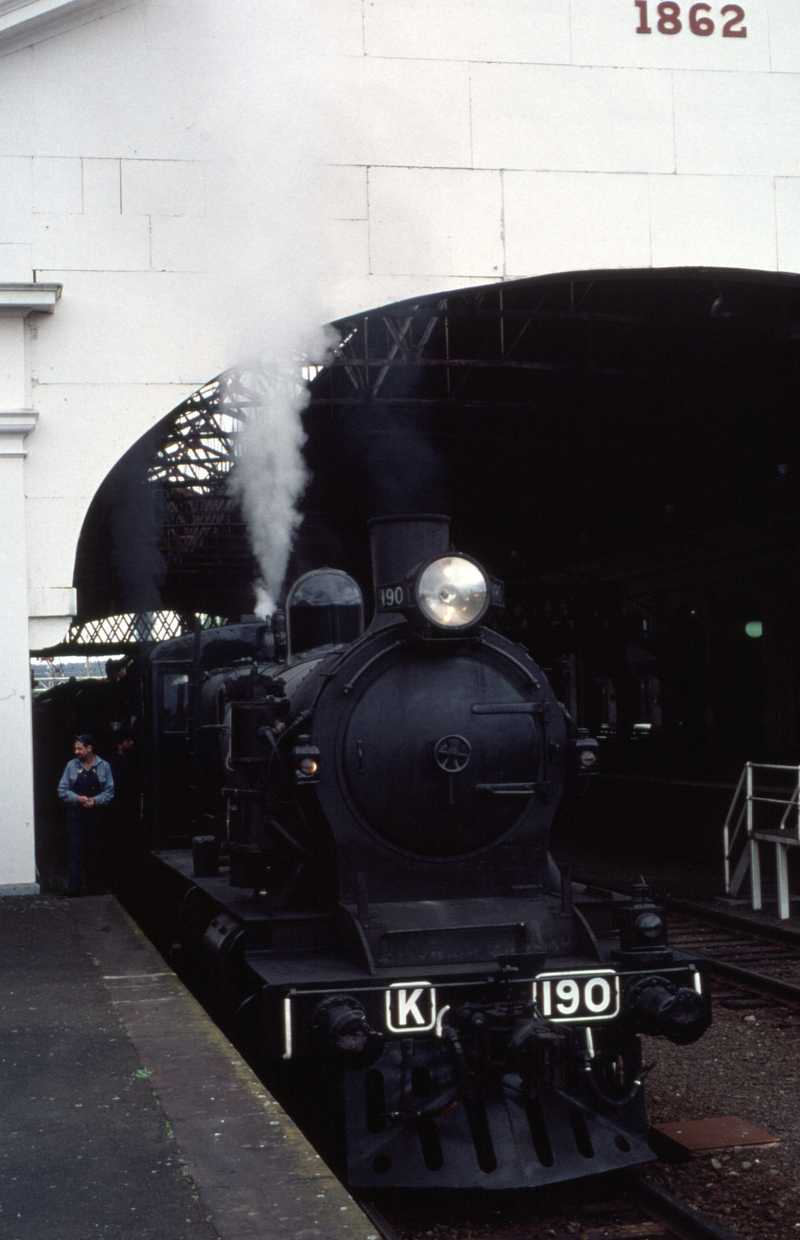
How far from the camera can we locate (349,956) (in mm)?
4871

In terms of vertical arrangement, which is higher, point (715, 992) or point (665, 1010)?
point (665, 1010)

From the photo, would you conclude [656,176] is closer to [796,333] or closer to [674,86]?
[674,86]

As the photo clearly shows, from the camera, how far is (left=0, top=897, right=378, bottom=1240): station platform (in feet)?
10.7

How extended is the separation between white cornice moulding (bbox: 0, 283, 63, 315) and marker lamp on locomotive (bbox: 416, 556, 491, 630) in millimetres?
5064

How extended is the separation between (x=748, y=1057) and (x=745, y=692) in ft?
46.0

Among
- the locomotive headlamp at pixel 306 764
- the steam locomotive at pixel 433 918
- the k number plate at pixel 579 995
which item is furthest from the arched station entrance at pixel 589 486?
the k number plate at pixel 579 995

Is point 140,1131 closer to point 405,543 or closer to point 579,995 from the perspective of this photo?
point 579,995

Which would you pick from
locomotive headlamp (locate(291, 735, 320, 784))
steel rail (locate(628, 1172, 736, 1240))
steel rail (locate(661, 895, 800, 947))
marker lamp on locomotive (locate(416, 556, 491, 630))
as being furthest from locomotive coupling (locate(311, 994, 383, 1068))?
steel rail (locate(661, 895, 800, 947))

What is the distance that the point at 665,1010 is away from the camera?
14.9ft

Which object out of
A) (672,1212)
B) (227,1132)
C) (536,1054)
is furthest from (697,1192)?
(227,1132)

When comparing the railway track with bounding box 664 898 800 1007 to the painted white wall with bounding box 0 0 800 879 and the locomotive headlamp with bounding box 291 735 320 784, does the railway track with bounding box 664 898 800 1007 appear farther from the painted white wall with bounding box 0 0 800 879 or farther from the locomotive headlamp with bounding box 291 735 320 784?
the painted white wall with bounding box 0 0 800 879

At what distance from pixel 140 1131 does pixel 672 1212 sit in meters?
1.74

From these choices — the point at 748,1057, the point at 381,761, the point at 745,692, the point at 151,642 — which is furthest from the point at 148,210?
the point at 745,692

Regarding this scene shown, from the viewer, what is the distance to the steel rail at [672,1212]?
4059 millimetres
